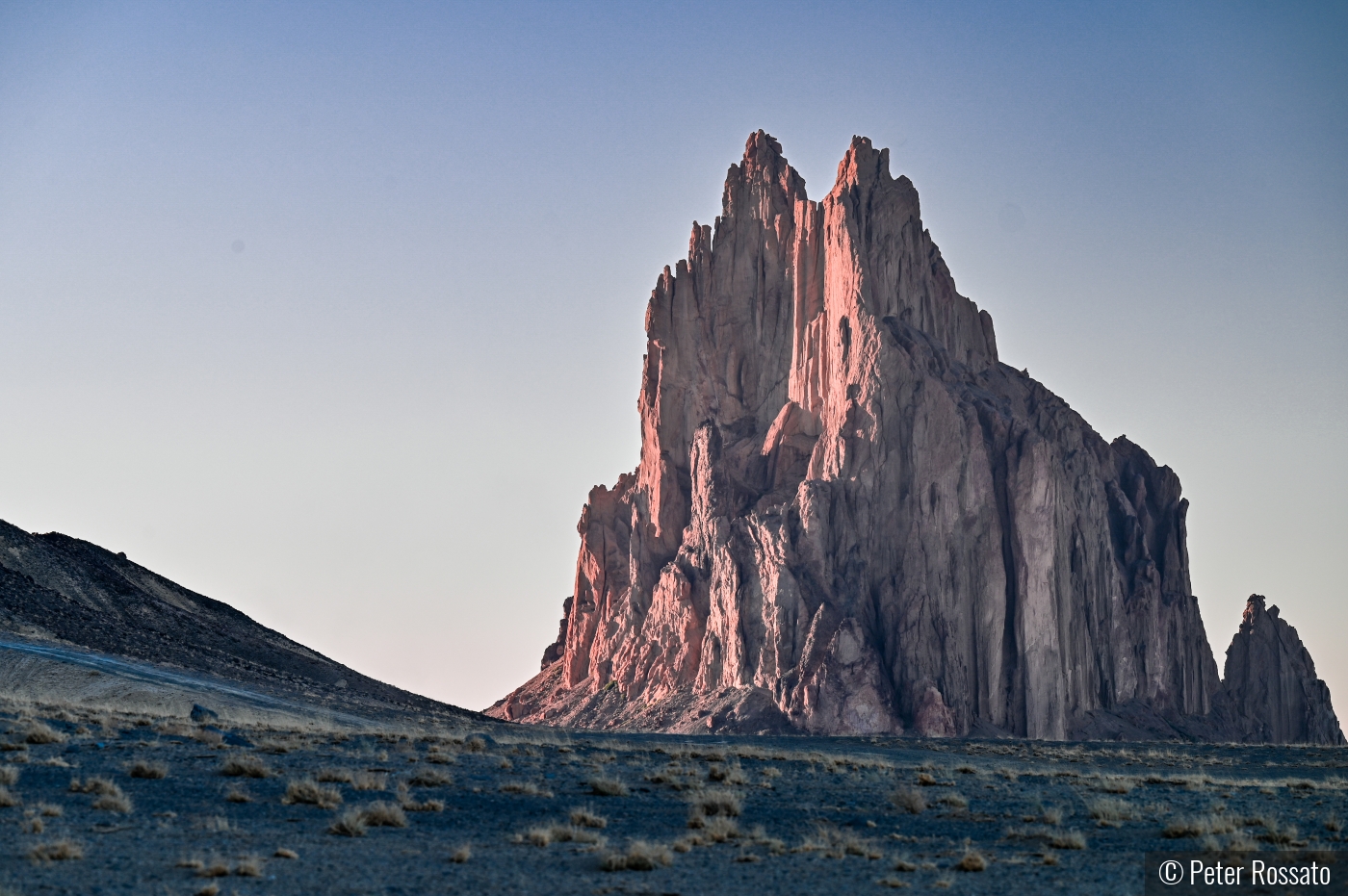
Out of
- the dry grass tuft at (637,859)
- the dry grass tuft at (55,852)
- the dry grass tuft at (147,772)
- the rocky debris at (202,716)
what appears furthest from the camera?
the rocky debris at (202,716)

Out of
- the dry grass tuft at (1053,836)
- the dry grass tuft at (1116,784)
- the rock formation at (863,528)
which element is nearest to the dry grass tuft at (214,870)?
the dry grass tuft at (1053,836)

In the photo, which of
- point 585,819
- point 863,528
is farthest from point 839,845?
point 863,528

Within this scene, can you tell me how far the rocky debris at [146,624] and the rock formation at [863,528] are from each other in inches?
1481

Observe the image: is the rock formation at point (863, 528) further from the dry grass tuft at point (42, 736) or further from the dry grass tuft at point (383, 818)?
the dry grass tuft at point (383, 818)

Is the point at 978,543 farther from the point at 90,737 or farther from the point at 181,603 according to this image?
the point at 90,737

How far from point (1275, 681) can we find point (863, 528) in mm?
40285

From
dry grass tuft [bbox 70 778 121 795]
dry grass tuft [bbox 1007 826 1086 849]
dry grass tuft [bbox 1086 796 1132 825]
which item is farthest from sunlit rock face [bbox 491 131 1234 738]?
dry grass tuft [bbox 70 778 121 795]

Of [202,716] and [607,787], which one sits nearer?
[607,787]

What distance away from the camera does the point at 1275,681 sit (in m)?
126

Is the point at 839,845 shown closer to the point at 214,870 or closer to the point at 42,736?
the point at 214,870

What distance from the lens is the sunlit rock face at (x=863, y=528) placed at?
109 meters

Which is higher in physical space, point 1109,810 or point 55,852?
point 1109,810

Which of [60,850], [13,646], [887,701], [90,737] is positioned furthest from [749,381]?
[60,850]

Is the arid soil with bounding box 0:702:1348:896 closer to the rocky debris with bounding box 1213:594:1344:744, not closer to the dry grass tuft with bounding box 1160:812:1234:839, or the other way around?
the dry grass tuft with bounding box 1160:812:1234:839
